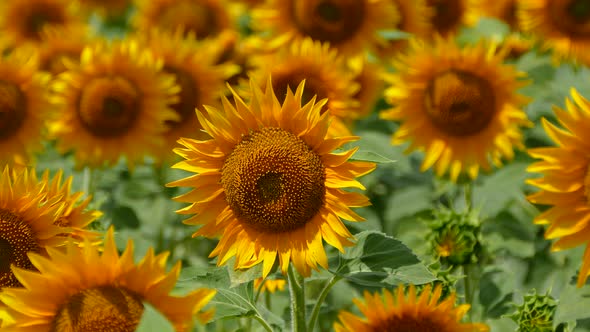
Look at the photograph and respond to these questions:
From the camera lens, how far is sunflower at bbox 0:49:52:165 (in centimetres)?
271

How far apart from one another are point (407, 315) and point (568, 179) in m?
0.42

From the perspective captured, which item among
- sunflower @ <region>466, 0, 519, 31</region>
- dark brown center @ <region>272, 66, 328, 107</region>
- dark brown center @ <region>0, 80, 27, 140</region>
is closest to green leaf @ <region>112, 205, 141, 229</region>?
dark brown center @ <region>0, 80, 27, 140</region>

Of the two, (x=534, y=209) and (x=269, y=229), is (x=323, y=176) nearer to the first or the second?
(x=269, y=229)

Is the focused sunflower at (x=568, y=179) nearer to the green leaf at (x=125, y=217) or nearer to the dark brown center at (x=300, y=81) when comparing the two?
the dark brown center at (x=300, y=81)

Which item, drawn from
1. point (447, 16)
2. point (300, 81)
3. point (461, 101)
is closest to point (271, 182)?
point (300, 81)

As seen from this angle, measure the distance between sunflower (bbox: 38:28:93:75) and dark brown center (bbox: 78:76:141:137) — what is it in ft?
1.01

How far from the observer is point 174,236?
301 cm

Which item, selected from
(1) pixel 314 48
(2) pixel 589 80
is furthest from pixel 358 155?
(2) pixel 589 80

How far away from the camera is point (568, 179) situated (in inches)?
69.2

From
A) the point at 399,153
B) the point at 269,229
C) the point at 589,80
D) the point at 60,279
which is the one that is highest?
the point at 589,80

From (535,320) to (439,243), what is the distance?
1.14 feet

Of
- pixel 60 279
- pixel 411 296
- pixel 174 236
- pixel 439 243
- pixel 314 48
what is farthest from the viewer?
pixel 174 236

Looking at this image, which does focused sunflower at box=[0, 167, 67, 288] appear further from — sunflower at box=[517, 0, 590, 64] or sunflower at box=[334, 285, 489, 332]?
sunflower at box=[517, 0, 590, 64]

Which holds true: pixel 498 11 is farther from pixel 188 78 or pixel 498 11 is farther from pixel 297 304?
pixel 297 304
